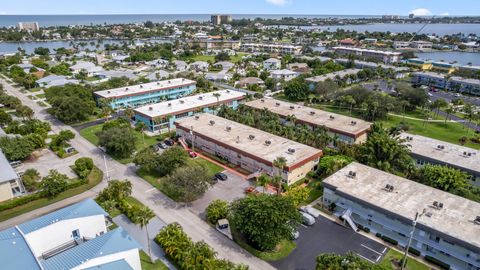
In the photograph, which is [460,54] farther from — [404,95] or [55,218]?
[55,218]

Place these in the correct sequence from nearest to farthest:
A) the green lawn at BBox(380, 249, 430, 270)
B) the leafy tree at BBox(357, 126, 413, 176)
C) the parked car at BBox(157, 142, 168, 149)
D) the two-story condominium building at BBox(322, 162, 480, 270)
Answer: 1. the two-story condominium building at BBox(322, 162, 480, 270)
2. the green lawn at BBox(380, 249, 430, 270)
3. the leafy tree at BBox(357, 126, 413, 176)
4. the parked car at BBox(157, 142, 168, 149)

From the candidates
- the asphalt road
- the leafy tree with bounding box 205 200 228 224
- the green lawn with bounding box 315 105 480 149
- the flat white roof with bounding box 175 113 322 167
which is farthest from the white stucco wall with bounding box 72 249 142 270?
the green lawn with bounding box 315 105 480 149

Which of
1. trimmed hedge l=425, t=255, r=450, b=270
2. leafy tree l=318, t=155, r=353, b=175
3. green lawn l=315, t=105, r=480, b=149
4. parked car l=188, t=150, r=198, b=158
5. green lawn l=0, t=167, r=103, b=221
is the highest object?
leafy tree l=318, t=155, r=353, b=175

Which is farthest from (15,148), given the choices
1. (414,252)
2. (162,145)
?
(414,252)

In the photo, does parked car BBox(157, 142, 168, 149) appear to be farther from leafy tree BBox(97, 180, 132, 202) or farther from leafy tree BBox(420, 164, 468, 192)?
leafy tree BBox(420, 164, 468, 192)

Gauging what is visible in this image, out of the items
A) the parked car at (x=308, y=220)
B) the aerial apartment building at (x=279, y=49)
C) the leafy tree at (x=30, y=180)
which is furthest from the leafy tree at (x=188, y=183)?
the aerial apartment building at (x=279, y=49)

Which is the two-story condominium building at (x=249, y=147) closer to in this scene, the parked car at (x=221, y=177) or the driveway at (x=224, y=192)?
the driveway at (x=224, y=192)

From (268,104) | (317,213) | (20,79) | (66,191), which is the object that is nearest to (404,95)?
(268,104)

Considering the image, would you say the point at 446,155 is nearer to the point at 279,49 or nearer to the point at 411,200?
the point at 411,200
